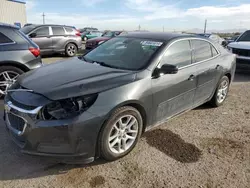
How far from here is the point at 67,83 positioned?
281 centimetres

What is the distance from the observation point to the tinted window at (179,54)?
3534 mm

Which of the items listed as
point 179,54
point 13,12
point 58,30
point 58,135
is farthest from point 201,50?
point 13,12

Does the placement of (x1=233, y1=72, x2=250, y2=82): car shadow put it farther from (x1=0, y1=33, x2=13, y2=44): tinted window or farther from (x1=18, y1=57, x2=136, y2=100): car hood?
(x1=0, y1=33, x2=13, y2=44): tinted window

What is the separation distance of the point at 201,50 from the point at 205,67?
33cm

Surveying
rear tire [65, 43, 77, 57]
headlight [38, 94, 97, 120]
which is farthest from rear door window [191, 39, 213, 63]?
rear tire [65, 43, 77, 57]

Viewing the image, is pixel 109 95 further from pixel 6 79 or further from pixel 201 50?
pixel 6 79

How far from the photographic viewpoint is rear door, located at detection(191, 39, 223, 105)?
407 cm

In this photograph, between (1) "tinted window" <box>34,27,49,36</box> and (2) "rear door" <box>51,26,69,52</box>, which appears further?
(2) "rear door" <box>51,26,69,52</box>

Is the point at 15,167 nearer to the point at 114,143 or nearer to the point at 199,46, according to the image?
the point at 114,143

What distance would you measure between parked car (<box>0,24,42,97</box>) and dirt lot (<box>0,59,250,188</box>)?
1.48 meters

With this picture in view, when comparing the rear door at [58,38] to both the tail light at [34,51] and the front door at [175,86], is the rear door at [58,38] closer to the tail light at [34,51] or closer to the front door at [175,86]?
the tail light at [34,51]

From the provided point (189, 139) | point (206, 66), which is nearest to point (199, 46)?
point (206, 66)

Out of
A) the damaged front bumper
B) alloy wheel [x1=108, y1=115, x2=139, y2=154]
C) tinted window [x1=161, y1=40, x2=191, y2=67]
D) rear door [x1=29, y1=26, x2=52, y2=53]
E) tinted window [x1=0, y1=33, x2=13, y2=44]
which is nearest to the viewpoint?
the damaged front bumper

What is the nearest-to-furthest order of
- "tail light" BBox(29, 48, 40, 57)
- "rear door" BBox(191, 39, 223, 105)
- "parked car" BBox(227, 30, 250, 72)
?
1. "rear door" BBox(191, 39, 223, 105)
2. "tail light" BBox(29, 48, 40, 57)
3. "parked car" BBox(227, 30, 250, 72)
